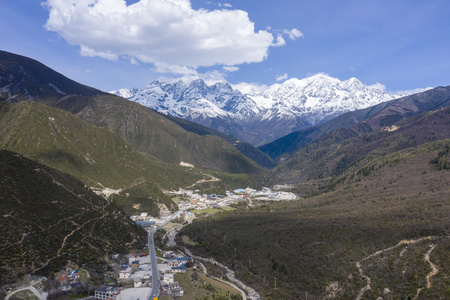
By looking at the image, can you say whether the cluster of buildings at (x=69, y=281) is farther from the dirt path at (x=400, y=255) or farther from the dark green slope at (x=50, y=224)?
the dirt path at (x=400, y=255)

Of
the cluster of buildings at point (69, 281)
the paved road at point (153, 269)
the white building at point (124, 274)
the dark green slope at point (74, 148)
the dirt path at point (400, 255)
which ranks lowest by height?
the paved road at point (153, 269)

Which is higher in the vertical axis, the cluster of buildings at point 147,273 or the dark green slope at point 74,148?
the dark green slope at point 74,148

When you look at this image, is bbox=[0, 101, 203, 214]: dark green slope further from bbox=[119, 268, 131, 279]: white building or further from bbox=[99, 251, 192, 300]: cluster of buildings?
bbox=[119, 268, 131, 279]: white building

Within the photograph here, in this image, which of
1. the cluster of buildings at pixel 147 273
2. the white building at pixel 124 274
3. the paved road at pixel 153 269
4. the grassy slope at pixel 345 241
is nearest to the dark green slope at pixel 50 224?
the paved road at pixel 153 269

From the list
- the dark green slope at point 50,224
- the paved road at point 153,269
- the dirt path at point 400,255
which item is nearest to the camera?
the dirt path at point 400,255

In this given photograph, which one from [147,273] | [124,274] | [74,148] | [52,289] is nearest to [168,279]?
[147,273]

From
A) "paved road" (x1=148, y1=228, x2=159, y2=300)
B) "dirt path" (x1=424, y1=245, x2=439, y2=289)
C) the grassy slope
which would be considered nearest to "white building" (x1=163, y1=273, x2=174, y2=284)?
"paved road" (x1=148, y1=228, x2=159, y2=300)

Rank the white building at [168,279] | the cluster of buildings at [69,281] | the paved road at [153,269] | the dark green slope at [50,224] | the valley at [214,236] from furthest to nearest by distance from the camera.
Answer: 1. the white building at [168,279]
2. the valley at [214,236]
3. the paved road at [153,269]
4. the dark green slope at [50,224]
5. the cluster of buildings at [69,281]

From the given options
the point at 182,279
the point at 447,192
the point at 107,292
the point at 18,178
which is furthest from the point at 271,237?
the point at 18,178

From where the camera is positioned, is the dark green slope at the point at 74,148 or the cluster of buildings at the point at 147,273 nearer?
the cluster of buildings at the point at 147,273
